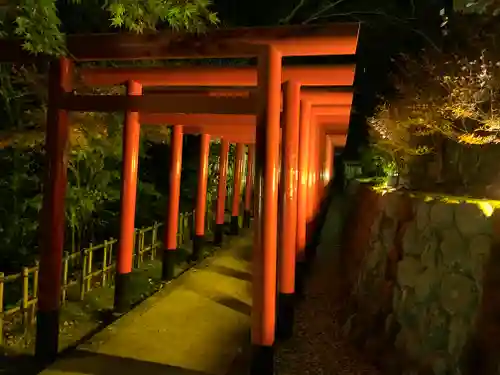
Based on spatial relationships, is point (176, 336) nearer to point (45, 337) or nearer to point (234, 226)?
point (45, 337)

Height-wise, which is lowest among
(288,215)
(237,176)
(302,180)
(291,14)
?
(288,215)

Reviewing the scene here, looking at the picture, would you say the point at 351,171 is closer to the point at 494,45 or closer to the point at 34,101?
the point at 494,45

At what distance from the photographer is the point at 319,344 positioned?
693 centimetres

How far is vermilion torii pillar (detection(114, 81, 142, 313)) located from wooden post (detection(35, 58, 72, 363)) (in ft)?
6.20

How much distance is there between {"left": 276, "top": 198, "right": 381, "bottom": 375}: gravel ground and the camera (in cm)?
607

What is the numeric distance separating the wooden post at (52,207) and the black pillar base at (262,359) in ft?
8.22

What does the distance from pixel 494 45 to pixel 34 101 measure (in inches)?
322

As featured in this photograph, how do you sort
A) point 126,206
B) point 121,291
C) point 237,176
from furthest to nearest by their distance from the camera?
point 237,176
point 121,291
point 126,206

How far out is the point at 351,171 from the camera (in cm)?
2703

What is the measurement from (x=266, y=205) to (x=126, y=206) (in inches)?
129

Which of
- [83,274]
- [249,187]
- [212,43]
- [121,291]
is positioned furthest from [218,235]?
[212,43]

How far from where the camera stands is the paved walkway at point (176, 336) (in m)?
5.65

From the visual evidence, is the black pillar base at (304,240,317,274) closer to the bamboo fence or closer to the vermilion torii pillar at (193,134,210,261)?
the vermilion torii pillar at (193,134,210,261)

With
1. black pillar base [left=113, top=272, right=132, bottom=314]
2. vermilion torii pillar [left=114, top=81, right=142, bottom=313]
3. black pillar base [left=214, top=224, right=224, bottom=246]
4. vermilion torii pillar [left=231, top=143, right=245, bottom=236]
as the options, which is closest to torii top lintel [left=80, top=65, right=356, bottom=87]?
vermilion torii pillar [left=114, top=81, right=142, bottom=313]
